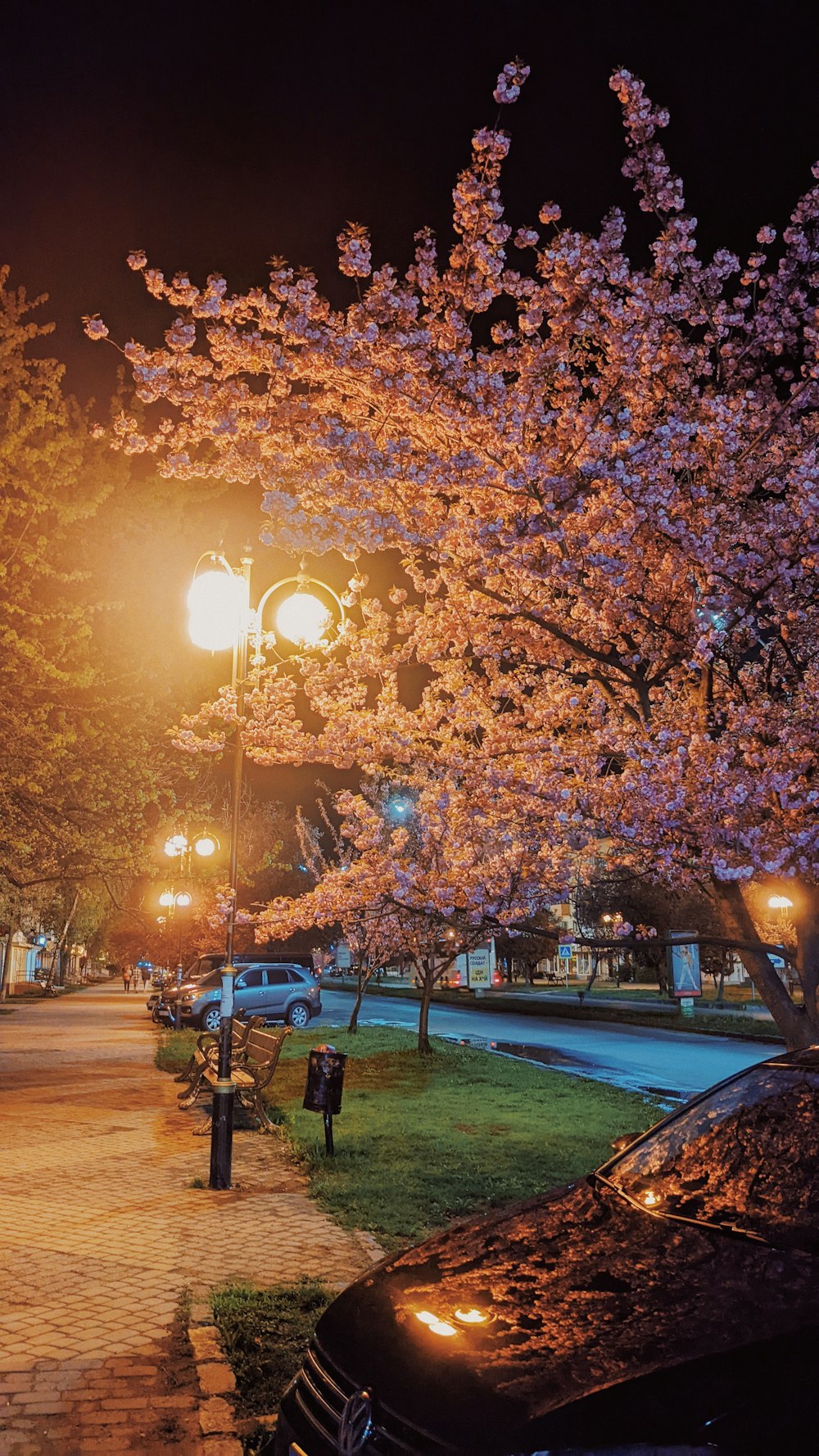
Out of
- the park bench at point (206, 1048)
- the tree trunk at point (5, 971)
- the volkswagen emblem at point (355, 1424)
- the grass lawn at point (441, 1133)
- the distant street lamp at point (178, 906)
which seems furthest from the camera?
the tree trunk at point (5, 971)

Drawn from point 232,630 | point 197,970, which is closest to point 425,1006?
point 232,630

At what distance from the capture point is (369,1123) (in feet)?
40.3

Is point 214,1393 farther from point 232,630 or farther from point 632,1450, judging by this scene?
point 232,630

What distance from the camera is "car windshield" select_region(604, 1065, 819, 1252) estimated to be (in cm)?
339

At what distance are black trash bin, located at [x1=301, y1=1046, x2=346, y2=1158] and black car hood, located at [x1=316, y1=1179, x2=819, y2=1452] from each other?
258 inches

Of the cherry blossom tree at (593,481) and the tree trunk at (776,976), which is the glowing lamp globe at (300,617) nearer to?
the cherry blossom tree at (593,481)

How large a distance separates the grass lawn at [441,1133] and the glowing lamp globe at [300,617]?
4.92 metres

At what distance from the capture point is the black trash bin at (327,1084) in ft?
32.6

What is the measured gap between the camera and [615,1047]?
23.3 m

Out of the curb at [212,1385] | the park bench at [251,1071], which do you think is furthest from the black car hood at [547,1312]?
the park bench at [251,1071]

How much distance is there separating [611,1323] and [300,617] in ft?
23.1

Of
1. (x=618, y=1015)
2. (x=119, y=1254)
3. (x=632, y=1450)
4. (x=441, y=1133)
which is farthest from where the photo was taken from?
(x=618, y=1015)

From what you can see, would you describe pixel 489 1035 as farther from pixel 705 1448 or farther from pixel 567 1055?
pixel 705 1448

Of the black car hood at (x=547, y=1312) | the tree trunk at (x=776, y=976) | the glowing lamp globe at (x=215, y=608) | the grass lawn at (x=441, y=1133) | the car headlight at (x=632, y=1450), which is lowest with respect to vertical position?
the grass lawn at (x=441, y=1133)
